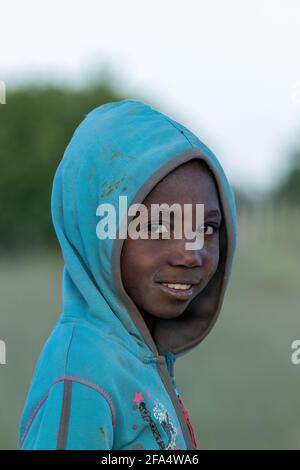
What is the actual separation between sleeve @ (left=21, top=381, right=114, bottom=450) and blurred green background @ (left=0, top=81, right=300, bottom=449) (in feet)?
8.95

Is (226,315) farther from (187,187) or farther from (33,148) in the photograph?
(33,148)

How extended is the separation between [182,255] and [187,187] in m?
0.14

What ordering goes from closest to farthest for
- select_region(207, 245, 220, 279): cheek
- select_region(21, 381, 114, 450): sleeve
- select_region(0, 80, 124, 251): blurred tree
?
select_region(21, 381, 114, 450): sleeve
select_region(207, 245, 220, 279): cheek
select_region(0, 80, 124, 251): blurred tree

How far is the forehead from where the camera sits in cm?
185

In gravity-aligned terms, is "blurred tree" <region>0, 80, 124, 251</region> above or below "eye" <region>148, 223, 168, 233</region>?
above

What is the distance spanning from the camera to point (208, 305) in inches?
83.2

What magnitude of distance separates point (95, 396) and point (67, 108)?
25933 millimetres

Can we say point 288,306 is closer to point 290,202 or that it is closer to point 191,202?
point 290,202

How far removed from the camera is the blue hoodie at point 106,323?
167cm

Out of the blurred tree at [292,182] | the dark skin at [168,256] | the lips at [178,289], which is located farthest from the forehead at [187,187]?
the blurred tree at [292,182]

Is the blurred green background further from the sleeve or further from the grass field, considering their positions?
the sleeve

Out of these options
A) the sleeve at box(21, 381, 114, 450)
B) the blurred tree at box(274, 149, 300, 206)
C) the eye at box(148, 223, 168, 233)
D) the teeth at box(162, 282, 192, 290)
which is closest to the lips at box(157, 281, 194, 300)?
the teeth at box(162, 282, 192, 290)

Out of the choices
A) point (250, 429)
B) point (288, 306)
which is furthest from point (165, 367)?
point (288, 306)

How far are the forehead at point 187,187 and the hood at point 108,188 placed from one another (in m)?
0.02
